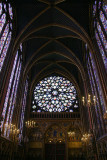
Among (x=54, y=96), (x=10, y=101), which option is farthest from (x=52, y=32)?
(x=10, y=101)

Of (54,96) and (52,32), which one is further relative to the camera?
(54,96)

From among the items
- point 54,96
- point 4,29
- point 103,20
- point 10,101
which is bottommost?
point 10,101

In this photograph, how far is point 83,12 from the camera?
15.7 metres

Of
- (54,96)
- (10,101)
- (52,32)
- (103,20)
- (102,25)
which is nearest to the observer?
(102,25)

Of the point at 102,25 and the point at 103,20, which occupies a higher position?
the point at 103,20

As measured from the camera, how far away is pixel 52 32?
18.9 metres

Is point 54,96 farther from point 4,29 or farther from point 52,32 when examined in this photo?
point 4,29

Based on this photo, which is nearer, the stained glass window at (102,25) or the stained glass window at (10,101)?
the stained glass window at (102,25)

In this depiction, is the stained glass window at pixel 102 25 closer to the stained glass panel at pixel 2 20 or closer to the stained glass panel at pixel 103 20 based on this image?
the stained glass panel at pixel 103 20

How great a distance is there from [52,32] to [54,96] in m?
10.1

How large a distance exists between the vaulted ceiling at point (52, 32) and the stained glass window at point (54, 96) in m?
1.45

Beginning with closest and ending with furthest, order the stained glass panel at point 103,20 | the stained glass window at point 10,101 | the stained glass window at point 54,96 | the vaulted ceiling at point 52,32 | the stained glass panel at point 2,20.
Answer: the stained glass panel at point 103,20 < the stained glass panel at point 2,20 < the stained glass window at point 10,101 < the vaulted ceiling at point 52,32 < the stained glass window at point 54,96

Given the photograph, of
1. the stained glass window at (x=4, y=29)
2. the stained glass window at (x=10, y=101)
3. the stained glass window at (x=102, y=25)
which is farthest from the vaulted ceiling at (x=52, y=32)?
the stained glass window at (x=10, y=101)

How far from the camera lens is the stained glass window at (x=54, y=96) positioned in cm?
2264
